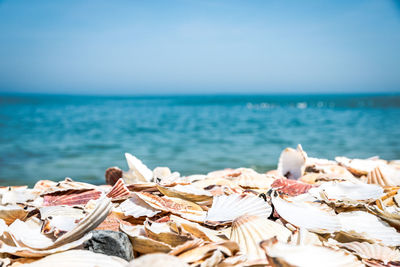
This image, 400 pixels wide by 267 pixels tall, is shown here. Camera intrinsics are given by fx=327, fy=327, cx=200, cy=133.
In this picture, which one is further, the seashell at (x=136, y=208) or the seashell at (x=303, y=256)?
the seashell at (x=136, y=208)

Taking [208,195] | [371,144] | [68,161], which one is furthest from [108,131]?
[208,195]

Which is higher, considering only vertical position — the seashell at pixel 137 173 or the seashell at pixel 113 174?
the seashell at pixel 137 173

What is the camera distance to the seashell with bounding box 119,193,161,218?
1340 mm

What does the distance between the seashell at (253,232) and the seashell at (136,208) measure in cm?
35

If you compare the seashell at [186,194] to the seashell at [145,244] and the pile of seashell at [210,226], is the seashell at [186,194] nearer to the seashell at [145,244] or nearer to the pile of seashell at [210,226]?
the pile of seashell at [210,226]

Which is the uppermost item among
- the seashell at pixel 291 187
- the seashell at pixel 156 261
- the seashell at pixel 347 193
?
the seashell at pixel 156 261

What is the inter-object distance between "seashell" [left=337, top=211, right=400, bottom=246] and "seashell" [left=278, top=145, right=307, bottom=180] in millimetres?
1153

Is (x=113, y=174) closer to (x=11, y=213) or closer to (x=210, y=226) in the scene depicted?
(x=11, y=213)

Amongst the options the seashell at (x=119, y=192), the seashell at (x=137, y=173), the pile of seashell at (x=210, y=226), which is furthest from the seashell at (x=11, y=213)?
the seashell at (x=137, y=173)

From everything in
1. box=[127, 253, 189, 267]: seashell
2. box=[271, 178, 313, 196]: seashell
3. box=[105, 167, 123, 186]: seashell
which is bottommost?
box=[105, 167, 123, 186]: seashell

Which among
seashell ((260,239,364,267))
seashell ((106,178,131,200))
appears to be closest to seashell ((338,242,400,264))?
seashell ((260,239,364,267))

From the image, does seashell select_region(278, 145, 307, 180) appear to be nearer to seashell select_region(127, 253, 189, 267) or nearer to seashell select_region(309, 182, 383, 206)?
seashell select_region(309, 182, 383, 206)

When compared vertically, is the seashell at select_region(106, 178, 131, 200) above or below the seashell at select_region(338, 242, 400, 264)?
above

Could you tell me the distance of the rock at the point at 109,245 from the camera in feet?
3.42
